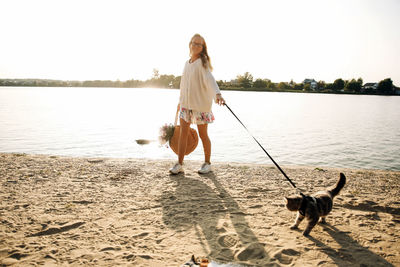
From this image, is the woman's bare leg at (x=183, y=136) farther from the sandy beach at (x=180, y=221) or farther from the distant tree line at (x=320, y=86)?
the distant tree line at (x=320, y=86)

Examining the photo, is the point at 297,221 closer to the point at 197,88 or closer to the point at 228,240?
the point at 228,240

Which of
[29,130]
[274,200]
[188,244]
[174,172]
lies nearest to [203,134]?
[174,172]

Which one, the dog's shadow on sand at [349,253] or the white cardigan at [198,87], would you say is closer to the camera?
the dog's shadow on sand at [349,253]

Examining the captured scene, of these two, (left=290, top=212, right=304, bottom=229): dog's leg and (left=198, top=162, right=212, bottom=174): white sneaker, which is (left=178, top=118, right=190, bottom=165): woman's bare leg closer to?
(left=198, top=162, right=212, bottom=174): white sneaker

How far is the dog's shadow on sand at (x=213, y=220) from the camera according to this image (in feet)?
8.50

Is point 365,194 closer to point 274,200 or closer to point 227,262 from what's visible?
point 274,200

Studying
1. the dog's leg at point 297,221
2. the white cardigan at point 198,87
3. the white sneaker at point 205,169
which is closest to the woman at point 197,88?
the white cardigan at point 198,87

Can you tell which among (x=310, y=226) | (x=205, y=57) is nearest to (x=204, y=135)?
(x=205, y=57)

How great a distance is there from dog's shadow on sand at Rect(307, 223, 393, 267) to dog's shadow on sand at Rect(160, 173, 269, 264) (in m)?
0.65

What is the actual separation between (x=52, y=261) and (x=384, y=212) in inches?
162

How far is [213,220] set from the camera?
10.6 feet

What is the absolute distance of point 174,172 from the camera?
514cm

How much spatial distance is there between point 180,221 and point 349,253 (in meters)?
1.84

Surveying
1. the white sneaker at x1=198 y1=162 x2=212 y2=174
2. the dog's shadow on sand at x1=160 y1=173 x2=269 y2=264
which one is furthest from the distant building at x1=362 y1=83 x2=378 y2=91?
the dog's shadow on sand at x1=160 y1=173 x2=269 y2=264
